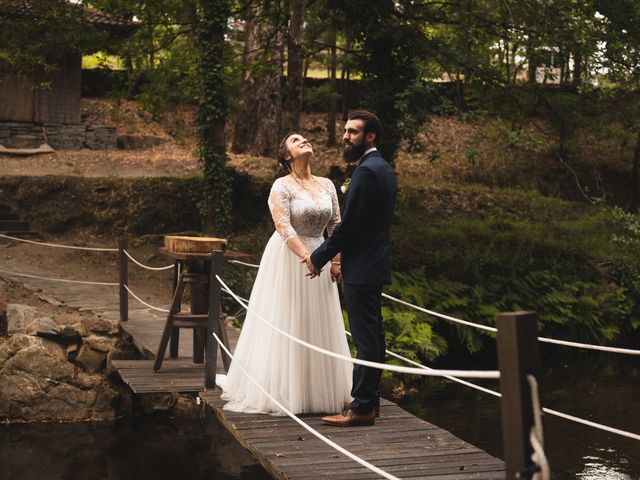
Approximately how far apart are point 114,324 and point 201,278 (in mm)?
3693

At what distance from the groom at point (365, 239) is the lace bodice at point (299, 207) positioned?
60 cm

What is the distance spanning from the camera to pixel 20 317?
12648 mm

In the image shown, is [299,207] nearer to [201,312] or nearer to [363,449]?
[363,449]

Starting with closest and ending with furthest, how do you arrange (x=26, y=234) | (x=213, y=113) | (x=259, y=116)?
(x=213, y=113)
(x=26, y=234)
(x=259, y=116)

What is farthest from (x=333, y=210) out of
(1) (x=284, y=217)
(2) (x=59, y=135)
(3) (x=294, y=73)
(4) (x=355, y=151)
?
(2) (x=59, y=135)

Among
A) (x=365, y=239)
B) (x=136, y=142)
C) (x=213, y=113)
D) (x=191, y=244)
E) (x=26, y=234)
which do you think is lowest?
(x=26, y=234)

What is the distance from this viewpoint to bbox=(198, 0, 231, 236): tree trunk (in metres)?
17.2

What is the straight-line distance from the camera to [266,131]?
25703mm

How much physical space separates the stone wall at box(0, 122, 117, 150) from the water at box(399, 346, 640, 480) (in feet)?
47.2

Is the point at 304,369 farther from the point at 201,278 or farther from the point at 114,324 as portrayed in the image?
the point at 114,324

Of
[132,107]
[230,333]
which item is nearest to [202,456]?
[230,333]

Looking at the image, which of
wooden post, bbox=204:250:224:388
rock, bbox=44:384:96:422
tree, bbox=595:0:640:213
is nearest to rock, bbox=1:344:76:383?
rock, bbox=44:384:96:422

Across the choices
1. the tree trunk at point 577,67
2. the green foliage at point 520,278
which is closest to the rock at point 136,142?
the green foliage at point 520,278

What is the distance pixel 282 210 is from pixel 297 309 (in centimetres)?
78
